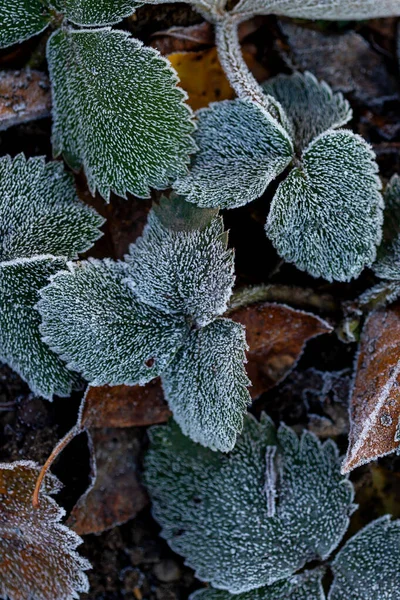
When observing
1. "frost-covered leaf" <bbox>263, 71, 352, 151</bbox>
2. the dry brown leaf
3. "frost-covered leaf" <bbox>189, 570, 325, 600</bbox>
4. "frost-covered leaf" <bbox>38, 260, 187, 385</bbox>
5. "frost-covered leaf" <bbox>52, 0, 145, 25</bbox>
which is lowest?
"frost-covered leaf" <bbox>189, 570, 325, 600</bbox>

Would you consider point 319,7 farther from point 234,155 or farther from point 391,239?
point 391,239

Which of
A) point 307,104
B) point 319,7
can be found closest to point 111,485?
point 307,104

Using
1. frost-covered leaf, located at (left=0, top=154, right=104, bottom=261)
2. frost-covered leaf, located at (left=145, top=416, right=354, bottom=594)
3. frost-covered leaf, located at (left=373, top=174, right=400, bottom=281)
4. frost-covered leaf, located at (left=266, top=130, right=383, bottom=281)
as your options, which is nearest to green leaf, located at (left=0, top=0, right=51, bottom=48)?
frost-covered leaf, located at (left=0, top=154, right=104, bottom=261)

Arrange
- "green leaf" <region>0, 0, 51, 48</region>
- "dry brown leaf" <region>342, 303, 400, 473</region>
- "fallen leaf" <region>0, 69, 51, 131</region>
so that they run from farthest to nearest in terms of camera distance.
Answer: "fallen leaf" <region>0, 69, 51, 131</region>
"green leaf" <region>0, 0, 51, 48</region>
"dry brown leaf" <region>342, 303, 400, 473</region>

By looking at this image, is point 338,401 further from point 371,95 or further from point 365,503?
point 371,95

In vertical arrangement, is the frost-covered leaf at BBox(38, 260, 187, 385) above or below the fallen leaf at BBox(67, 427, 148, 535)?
above

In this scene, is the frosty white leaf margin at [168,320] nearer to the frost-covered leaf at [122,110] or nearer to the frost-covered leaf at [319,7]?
the frost-covered leaf at [122,110]

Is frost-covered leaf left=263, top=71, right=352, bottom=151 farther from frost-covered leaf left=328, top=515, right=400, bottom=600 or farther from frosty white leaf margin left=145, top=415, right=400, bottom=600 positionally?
frost-covered leaf left=328, top=515, right=400, bottom=600
